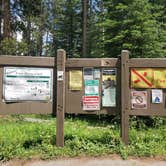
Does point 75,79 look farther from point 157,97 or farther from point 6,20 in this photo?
point 6,20

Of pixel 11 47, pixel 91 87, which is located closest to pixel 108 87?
pixel 91 87

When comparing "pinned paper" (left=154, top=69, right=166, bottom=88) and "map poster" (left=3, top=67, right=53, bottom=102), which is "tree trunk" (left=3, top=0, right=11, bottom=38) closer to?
"map poster" (left=3, top=67, right=53, bottom=102)

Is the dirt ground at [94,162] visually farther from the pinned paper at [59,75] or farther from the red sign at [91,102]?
the pinned paper at [59,75]

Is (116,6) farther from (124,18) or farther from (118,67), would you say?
(118,67)

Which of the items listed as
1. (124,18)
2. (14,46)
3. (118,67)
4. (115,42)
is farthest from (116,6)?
(118,67)

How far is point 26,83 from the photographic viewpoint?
6383mm

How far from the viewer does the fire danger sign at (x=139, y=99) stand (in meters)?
6.43

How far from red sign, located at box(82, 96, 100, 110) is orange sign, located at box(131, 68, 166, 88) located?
0.70 meters

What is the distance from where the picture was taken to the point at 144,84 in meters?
6.39

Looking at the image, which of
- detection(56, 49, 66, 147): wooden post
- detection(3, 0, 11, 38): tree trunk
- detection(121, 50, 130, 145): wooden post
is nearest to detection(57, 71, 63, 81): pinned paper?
detection(56, 49, 66, 147): wooden post

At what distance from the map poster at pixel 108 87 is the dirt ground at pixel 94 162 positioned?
961 millimetres

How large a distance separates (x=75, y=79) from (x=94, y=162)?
1.49m

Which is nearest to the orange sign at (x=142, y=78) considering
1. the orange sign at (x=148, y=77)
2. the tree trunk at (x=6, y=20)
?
the orange sign at (x=148, y=77)

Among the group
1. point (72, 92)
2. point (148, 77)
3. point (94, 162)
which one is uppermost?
point (148, 77)
